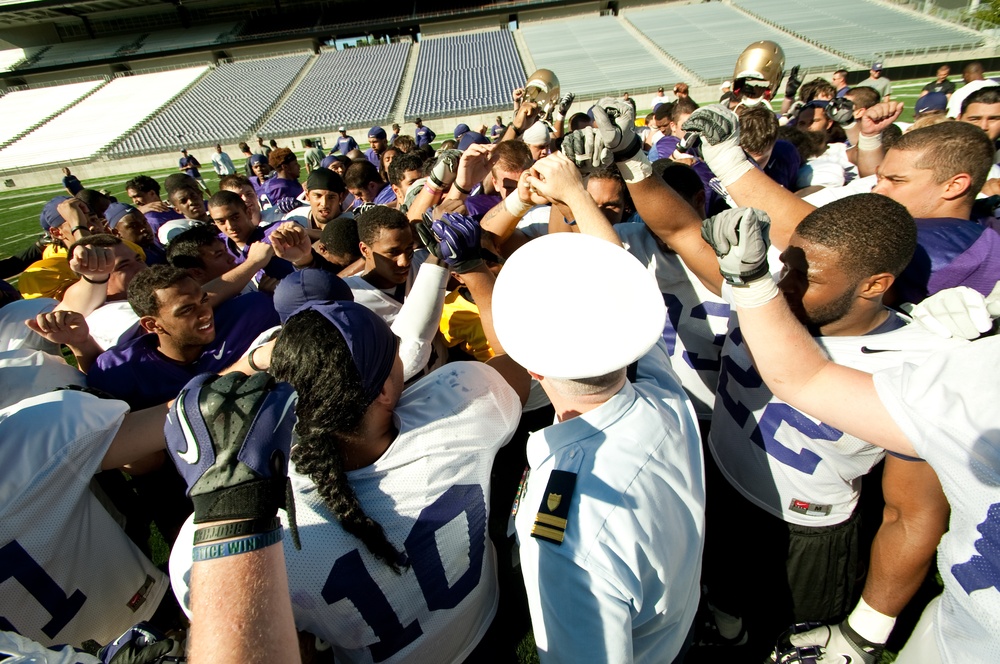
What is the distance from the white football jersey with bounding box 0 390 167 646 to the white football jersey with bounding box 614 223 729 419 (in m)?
2.53

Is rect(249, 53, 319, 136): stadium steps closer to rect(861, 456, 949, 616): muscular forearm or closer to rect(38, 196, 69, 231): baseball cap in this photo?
rect(38, 196, 69, 231): baseball cap

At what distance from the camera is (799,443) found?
1.91m

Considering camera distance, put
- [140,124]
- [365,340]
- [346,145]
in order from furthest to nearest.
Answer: [140,124] → [346,145] → [365,340]

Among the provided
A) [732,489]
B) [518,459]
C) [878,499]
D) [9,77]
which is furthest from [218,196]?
[9,77]

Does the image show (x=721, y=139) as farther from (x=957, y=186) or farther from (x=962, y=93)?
(x=962, y=93)

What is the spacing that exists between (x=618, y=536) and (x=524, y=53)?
115ft

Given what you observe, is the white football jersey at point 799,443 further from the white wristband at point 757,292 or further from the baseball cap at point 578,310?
the baseball cap at point 578,310

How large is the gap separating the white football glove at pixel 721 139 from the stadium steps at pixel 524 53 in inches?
1157

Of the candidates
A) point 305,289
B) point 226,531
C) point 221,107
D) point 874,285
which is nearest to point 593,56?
point 221,107

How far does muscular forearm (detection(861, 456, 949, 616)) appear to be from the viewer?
1.69 metres

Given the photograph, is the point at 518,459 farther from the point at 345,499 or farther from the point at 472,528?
the point at 345,499

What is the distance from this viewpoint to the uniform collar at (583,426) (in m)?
1.31

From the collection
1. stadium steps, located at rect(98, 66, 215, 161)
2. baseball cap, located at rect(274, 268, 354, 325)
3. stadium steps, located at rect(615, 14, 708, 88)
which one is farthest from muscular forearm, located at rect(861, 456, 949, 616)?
stadium steps, located at rect(98, 66, 215, 161)

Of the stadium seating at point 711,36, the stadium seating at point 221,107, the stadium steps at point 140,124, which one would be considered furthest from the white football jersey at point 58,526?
the stadium steps at point 140,124
